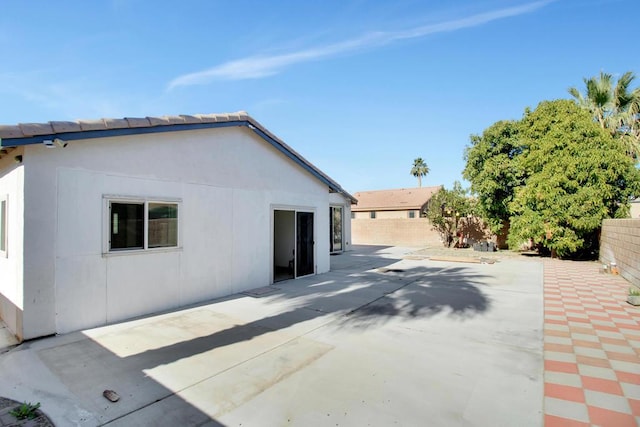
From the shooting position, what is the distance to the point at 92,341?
4.98 meters

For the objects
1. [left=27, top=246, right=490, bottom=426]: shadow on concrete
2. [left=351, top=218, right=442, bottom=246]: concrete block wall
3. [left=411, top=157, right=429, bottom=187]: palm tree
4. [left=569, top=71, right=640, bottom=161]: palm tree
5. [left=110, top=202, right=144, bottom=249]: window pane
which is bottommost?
[left=27, top=246, right=490, bottom=426]: shadow on concrete

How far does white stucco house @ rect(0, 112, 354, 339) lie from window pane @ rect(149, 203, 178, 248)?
21mm

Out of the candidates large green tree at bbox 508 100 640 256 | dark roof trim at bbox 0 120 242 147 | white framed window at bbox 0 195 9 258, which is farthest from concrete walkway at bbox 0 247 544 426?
large green tree at bbox 508 100 640 256

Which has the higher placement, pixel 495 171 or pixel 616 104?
pixel 616 104

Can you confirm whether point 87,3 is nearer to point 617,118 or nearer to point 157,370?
point 157,370

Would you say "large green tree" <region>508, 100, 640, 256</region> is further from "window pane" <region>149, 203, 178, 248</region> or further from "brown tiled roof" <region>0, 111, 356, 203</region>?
"window pane" <region>149, 203, 178, 248</region>

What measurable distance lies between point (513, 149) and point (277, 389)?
2048 cm

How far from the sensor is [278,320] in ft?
19.9

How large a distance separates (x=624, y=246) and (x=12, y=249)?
52.9 feet

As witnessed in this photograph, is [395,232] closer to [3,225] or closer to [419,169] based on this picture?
[3,225]

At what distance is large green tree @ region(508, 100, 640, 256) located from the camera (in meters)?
13.7

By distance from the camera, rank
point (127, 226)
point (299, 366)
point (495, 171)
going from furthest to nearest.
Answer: point (495, 171) < point (127, 226) < point (299, 366)

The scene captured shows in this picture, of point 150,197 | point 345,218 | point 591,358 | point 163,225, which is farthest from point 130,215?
point 345,218

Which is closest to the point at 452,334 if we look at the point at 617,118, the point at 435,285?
the point at 435,285
